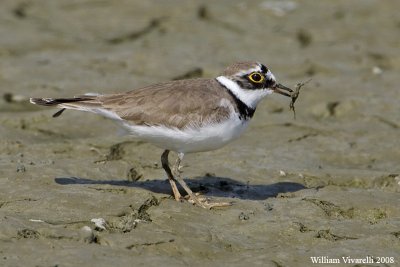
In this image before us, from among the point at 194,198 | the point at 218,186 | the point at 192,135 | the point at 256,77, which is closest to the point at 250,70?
the point at 256,77

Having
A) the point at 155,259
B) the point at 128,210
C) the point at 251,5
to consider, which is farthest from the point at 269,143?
the point at 251,5

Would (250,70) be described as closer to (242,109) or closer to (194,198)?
(242,109)

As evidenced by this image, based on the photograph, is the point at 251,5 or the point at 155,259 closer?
the point at 155,259

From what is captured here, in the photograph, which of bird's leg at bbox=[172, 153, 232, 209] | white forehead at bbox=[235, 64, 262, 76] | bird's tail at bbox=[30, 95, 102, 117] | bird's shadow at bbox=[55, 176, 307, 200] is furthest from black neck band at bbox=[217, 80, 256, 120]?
bird's tail at bbox=[30, 95, 102, 117]

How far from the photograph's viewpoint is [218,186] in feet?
23.7

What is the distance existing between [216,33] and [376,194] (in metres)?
5.85

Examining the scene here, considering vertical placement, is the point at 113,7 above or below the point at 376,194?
above

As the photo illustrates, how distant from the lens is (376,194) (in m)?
6.92

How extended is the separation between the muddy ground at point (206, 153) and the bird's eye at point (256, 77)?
3.19 ft

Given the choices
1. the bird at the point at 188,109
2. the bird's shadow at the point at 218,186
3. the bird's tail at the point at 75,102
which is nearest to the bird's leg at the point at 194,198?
the bird at the point at 188,109

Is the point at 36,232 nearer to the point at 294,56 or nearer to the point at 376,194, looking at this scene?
the point at 376,194

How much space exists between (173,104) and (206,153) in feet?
4.78

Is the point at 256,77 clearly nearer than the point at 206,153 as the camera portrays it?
Yes

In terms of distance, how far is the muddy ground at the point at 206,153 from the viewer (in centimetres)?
566
